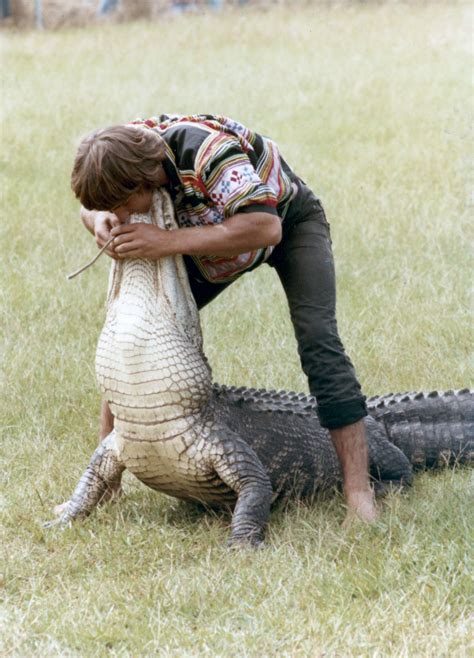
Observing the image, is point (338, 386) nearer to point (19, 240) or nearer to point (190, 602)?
point (190, 602)

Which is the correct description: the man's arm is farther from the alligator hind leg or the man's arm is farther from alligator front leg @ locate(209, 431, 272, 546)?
the alligator hind leg

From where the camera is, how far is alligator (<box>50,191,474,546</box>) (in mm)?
3984

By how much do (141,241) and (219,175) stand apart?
37 cm

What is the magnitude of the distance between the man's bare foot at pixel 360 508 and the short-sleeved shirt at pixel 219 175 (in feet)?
3.18

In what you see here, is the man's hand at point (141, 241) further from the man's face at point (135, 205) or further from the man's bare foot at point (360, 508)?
the man's bare foot at point (360, 508)

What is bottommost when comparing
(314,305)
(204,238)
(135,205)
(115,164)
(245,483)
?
(245,483)

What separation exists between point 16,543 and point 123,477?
750 mm

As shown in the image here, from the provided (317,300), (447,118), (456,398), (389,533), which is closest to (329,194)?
(447,118)

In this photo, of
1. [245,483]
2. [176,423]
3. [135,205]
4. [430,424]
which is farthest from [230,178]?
[430,424]

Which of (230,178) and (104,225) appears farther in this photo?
(104,225)

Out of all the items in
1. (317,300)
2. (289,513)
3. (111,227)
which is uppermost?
(111,227)

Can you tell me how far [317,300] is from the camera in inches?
166

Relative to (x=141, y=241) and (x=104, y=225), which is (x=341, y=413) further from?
(x=104, y=225)

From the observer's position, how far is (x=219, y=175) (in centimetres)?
378
